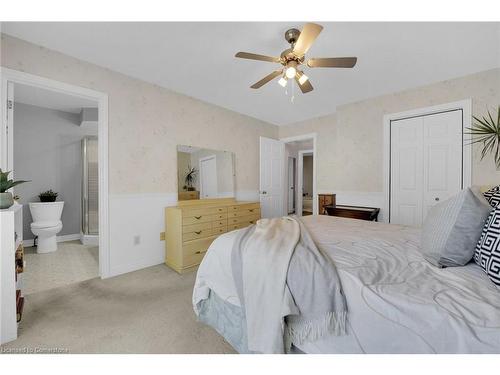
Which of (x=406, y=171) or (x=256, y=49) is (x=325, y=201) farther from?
(x=256, y=49)

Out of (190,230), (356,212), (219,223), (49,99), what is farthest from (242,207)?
(49,99)

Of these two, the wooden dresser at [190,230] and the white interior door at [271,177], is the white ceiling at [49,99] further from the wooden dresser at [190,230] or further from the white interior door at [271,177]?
the white interior door at [271,177]

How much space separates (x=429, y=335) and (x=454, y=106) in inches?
124

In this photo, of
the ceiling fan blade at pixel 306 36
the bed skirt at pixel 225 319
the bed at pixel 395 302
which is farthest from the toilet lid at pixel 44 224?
the ceiling fan blade at pixel 306 36

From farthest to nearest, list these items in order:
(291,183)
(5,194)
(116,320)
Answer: (291,183) < (116,320) < (5,194)

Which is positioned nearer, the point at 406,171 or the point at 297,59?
the point at 297,59

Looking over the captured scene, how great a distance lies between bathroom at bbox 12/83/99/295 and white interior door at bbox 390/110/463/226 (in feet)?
14.1

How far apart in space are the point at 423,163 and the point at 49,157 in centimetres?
592

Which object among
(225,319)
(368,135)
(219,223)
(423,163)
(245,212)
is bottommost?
(225,319)

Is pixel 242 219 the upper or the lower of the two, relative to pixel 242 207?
lower

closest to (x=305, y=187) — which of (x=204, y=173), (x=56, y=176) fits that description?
(x=204, y=173)

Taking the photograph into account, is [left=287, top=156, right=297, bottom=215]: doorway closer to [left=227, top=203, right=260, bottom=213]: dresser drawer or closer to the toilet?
[left=227, top=203, right=260, bottom=213]: dresser drawer

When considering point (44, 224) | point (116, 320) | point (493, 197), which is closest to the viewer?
point (493, 197)

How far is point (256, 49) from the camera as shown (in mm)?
2092
